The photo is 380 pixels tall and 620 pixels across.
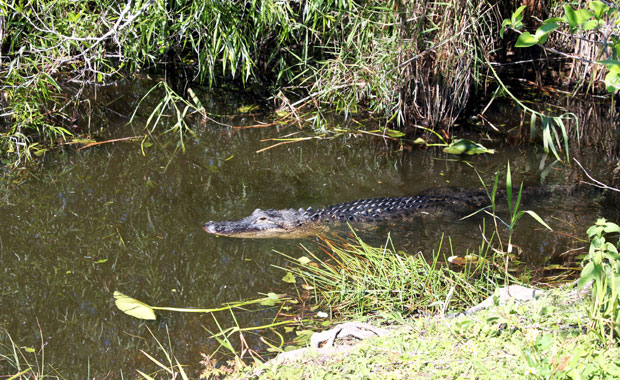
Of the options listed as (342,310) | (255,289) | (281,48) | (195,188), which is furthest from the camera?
(281,48)

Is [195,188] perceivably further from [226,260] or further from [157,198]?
[226,260]

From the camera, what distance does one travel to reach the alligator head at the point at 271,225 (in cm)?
477

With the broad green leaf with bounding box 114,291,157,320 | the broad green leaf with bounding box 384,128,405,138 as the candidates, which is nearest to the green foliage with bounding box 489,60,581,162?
the broad green leaf with bounding box 384,128,405,138

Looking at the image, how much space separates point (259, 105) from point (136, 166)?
2097 millimetres

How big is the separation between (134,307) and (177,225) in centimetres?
121

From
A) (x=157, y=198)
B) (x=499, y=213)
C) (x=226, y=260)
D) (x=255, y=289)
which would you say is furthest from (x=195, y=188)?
(x=499, y=213)

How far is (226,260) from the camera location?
4395 mm

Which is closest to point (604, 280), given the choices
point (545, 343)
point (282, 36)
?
point (545, 343)

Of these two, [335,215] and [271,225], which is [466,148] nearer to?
[335,215]

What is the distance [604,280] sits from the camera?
7.85 ft

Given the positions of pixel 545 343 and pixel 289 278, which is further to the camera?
pixel 289 278

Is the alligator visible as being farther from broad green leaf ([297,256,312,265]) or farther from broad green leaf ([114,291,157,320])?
broad green leaf ([114,291,157,320])

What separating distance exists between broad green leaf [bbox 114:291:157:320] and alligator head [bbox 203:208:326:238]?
1.07 metres

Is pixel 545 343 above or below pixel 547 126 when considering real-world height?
below
